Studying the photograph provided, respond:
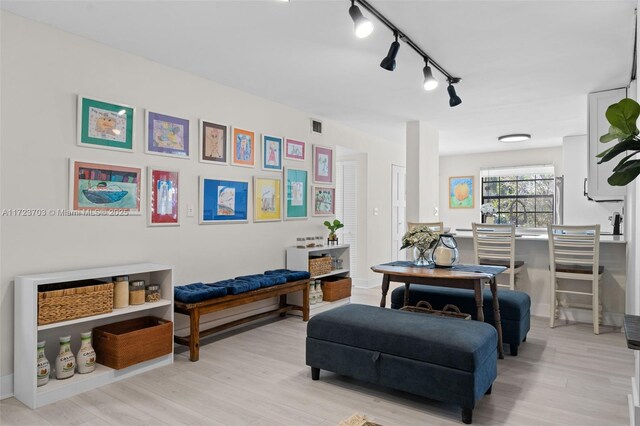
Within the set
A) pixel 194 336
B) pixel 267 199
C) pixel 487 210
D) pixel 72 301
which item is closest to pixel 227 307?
pixel 194 336

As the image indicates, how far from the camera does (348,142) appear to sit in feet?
19.4

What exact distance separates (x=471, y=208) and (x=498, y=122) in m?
3.21

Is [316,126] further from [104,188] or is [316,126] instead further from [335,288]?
[104,188]

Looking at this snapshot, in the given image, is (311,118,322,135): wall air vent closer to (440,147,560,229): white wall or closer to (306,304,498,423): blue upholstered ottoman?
(306,304,498,423): blue upholstered ottoman

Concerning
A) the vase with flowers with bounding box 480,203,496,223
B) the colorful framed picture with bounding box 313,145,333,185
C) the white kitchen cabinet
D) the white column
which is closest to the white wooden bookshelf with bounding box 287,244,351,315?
the colorful framed picture with bounding box 313,145,333,185

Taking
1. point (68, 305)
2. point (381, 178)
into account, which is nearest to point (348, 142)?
point (381, 178)

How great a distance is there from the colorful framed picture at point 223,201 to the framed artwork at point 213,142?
0.21 m

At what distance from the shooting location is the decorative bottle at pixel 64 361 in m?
2.65

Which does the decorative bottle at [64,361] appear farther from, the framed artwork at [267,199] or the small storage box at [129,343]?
the framed artwork at [267,199]

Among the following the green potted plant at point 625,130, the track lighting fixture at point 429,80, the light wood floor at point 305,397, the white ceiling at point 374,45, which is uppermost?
the white ceiling at point 374,45

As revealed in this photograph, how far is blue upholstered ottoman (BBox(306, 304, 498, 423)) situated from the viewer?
7.35 feet

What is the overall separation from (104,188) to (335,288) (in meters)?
2.89

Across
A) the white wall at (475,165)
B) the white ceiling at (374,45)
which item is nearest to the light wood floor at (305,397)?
the white ceiling at (374,45)

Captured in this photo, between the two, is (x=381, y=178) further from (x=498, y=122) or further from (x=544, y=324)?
(x=544, y=324)
